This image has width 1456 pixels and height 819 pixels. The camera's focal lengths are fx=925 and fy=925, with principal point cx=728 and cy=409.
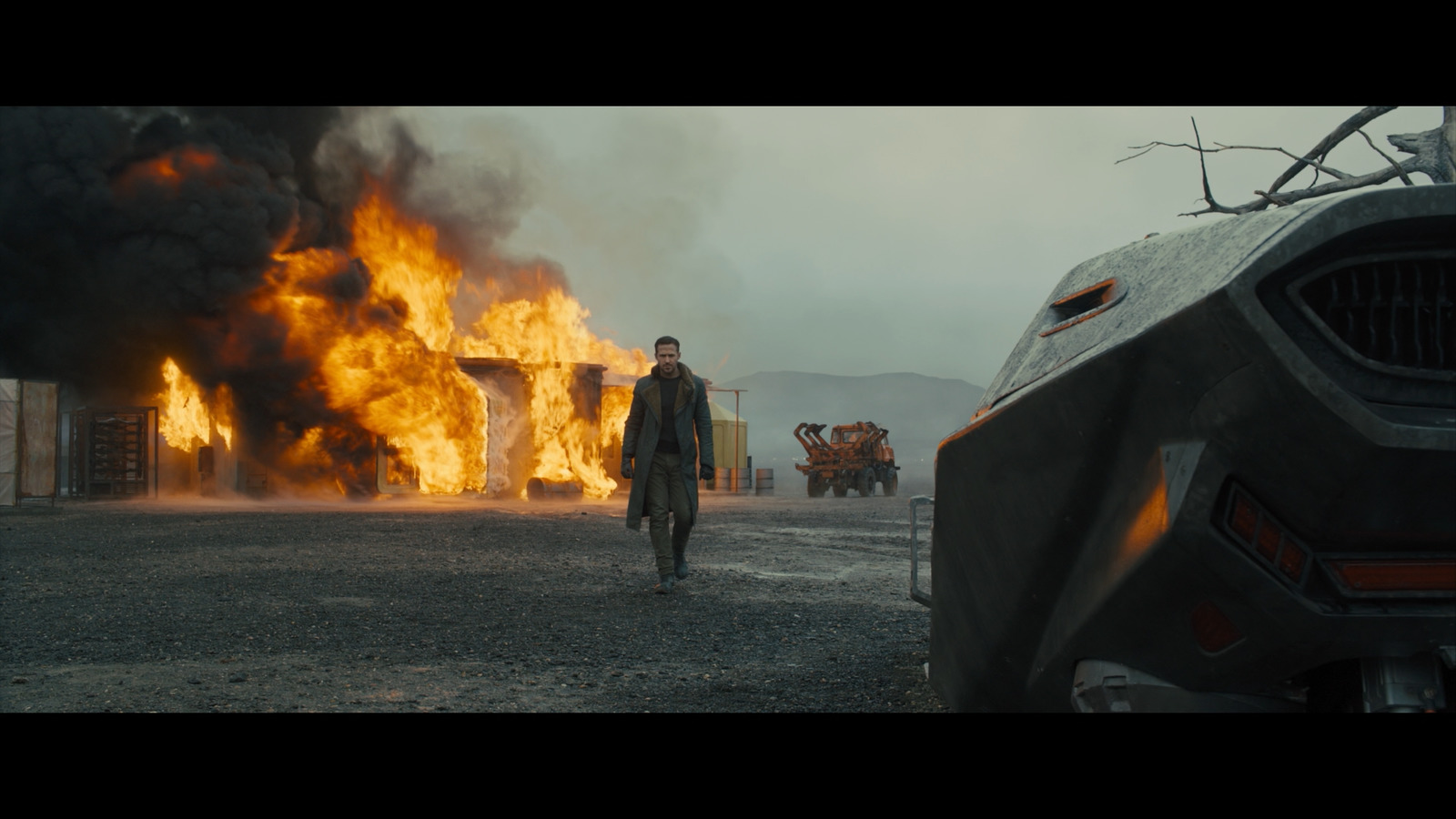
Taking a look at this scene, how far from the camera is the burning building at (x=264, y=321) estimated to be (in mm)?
23719

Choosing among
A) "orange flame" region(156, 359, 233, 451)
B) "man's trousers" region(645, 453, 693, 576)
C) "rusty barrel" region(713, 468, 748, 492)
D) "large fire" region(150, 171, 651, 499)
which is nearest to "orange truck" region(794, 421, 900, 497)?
"rusty barrel" region(713, 468, 748, 492)

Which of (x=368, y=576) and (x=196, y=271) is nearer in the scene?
(x=368, y=576)

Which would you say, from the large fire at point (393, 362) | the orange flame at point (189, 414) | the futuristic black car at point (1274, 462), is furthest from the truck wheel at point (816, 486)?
the futuristic black car at point (1274, 462)

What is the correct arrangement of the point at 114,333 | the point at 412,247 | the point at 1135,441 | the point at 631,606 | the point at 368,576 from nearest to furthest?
the point at 1135,441 < the point at 631,606 < the point at 368,576 < the point at 114,333 < the point at 412,247

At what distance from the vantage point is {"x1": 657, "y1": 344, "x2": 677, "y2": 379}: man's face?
7113 millimetres

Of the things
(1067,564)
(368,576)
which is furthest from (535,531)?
(1067,564)

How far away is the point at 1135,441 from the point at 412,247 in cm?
2774

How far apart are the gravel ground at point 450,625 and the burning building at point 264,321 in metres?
12.3

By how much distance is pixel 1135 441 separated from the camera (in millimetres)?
2162

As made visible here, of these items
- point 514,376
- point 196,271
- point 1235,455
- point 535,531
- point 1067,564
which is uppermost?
point 196,271

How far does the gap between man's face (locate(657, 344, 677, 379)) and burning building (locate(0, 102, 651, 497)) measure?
58.8ft

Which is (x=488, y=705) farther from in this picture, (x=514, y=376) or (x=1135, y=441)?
(x=514, y=376)

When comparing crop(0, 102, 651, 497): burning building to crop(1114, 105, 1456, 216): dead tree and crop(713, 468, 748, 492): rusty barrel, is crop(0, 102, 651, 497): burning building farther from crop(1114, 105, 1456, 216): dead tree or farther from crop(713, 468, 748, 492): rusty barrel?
crop(1114, 105, 1456, 216): dead tree

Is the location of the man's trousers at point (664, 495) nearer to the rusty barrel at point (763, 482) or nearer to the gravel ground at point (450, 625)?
the gravel ground at point (450, 625)
